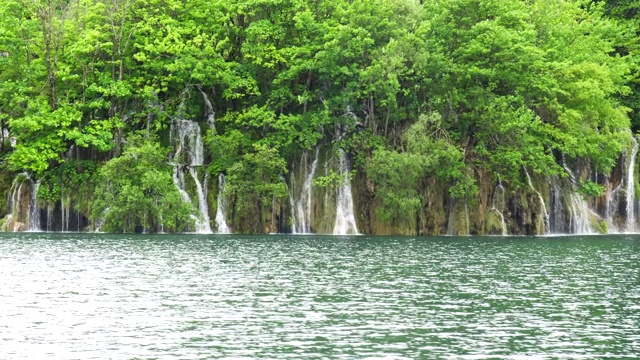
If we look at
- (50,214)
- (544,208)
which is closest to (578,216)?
(544,208)

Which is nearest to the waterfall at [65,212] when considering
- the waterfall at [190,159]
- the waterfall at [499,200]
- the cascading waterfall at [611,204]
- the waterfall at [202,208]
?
the waterfall at [190,159]

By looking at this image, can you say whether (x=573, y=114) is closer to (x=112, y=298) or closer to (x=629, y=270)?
(x=629, y=270)

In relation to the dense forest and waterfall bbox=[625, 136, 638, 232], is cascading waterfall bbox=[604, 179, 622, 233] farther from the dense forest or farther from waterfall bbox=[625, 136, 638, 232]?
waterfall bbox=[625, 136, 638, 232]

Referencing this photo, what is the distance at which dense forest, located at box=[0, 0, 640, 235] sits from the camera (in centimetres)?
7606

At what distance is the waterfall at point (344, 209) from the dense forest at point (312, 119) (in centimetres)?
13

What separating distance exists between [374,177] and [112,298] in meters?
42.1

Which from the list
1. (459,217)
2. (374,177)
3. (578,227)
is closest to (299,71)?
(374,177)

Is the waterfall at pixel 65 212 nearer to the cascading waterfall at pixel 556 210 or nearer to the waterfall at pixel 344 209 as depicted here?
the waterfall at pixel 344 209

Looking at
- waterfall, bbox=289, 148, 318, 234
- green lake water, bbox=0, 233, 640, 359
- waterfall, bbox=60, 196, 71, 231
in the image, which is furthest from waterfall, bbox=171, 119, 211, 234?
green lake water, bbox=0, 233, 640, 359

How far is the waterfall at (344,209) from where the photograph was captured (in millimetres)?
76750

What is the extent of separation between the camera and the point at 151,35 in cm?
8275

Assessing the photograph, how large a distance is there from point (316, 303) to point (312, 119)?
45.7m

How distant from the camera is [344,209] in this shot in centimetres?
7744

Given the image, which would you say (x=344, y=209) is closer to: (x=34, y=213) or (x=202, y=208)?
(x=202, y=208)
